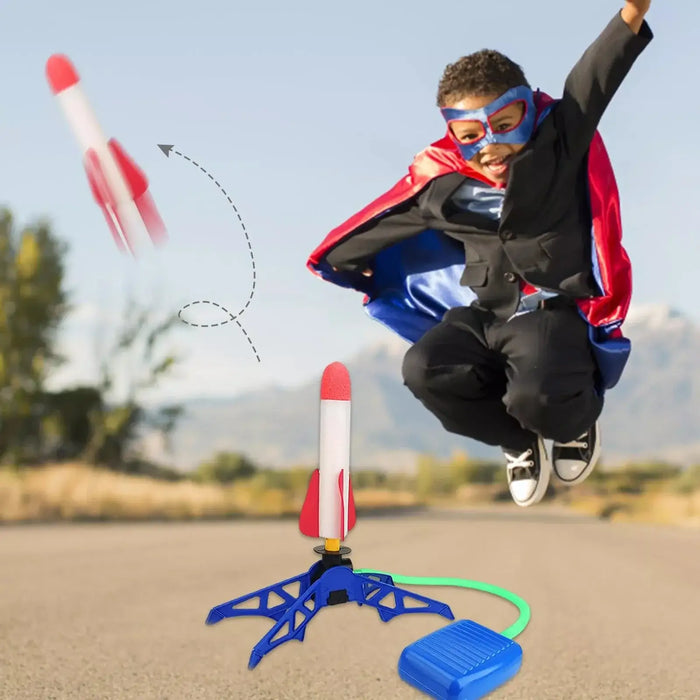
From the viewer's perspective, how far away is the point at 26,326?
13.4 meters

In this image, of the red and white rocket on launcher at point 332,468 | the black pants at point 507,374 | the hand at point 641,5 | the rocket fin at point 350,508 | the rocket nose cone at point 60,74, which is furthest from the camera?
the rocket fin at point 350,508

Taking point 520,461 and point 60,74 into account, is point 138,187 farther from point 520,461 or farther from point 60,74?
point 520,461

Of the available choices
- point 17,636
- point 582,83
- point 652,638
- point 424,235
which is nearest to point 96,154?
point 424,235

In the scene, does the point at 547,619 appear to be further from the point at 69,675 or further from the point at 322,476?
the point at 69,675

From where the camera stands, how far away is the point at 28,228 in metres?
13.8

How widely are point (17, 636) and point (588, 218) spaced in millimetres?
3154

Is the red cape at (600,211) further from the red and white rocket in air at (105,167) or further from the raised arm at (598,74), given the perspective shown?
the red and white rocket in air at (105,167)

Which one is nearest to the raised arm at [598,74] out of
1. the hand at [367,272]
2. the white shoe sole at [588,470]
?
the hand at [367,272]

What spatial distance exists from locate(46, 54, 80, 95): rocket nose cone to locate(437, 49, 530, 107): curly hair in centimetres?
150

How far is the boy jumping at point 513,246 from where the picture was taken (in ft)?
10.0

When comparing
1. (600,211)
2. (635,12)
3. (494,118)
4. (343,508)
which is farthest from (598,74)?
(343,508)

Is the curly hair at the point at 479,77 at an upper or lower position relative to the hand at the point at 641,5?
lower

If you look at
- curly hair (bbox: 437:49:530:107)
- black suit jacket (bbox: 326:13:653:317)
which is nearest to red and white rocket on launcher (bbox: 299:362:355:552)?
black suit jacket (bbox: 326:13:653:317)

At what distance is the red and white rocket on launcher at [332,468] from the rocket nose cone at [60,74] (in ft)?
5.34
